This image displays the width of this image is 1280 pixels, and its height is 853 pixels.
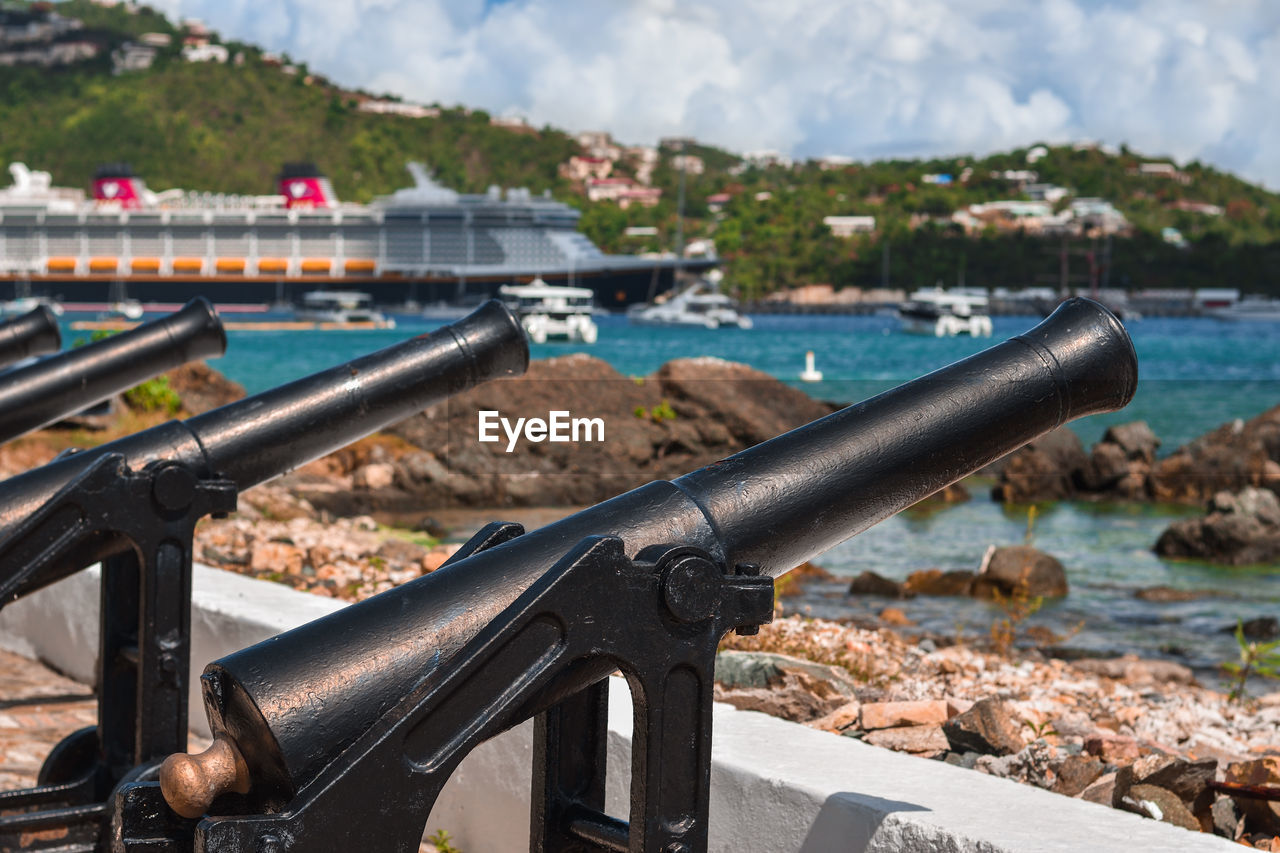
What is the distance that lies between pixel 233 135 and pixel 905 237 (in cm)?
5338

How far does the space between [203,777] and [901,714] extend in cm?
223

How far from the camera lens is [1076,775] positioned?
3180 millimetres

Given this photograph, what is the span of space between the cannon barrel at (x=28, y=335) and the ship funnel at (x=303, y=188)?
269 feet

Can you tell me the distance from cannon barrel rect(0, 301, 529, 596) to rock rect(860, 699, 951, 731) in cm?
120

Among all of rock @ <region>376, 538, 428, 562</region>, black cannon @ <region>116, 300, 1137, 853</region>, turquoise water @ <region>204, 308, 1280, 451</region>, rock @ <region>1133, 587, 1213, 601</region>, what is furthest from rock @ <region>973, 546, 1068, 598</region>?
black cannon @ <region>116, 300, 1137, 853</region>

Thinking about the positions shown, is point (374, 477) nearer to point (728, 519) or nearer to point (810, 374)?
point (810, 374)

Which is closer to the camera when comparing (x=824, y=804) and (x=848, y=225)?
(x=824, y=804)

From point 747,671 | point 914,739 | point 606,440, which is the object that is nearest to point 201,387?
point 606,440

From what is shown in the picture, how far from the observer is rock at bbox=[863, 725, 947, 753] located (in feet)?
11.0

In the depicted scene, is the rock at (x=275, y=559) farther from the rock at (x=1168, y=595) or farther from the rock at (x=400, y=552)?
the rock at (x=1168, y=595)

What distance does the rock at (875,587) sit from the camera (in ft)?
40.3

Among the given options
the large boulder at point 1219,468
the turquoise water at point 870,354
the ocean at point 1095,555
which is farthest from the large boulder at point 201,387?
the large boulder at point 1219,468

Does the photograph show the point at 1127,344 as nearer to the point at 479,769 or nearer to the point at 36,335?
the point at 479,769

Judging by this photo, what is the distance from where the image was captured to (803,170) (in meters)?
114
